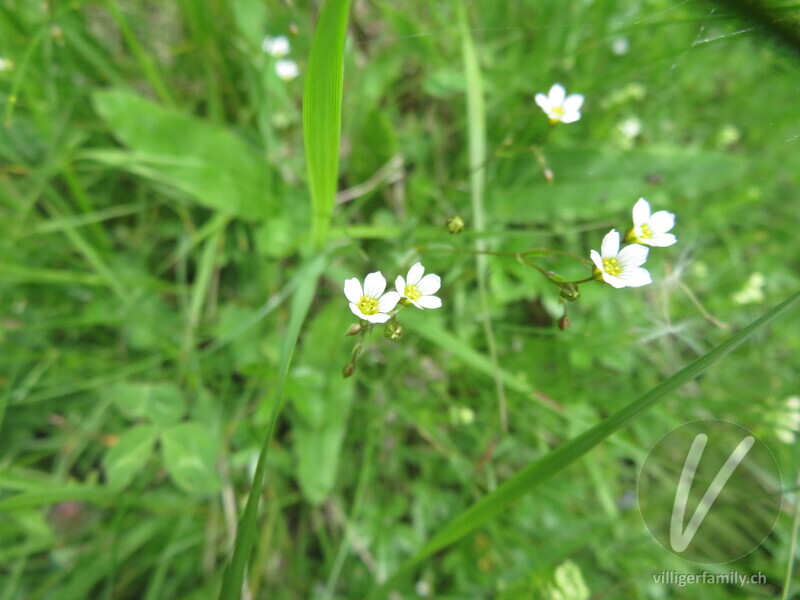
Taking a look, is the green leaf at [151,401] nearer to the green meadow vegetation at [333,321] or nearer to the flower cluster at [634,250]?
the green meadow vegetation at [333,321]

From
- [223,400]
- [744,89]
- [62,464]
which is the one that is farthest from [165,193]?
[744,89]

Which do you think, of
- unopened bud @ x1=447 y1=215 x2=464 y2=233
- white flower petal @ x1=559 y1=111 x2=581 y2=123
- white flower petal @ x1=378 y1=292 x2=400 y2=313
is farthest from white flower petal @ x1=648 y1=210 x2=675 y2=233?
white flower petal @ x1=378 y1=292 x2=400 y2=313

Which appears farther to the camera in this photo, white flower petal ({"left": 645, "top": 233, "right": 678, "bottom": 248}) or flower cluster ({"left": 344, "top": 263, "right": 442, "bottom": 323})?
white flower petal ({"left": 645, "top": 233, "right": 678, "bottom": 248})

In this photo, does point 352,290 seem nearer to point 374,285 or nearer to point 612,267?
point 374,285

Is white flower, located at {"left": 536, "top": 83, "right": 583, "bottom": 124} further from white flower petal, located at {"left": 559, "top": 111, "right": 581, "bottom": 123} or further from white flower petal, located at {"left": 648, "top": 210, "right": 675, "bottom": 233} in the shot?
white flower petal, located at {"left": 648, "top": 210, "right": 675, "bottom": 233}

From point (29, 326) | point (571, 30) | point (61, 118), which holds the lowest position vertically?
point (29, 326)

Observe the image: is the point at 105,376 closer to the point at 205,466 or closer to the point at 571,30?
the point at 205,466
